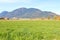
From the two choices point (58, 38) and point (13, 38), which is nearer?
point (13, 38)

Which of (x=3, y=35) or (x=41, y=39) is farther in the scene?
(x=3, y=35)

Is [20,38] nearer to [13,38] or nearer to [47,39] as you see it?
[13,38]

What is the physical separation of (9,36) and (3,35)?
3.28 ft

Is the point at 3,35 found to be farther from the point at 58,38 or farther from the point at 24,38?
the point at 58,38

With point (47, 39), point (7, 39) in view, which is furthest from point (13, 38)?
point (47, 39)

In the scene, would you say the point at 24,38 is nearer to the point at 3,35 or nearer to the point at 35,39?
the point at 35,39

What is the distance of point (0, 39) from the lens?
18.3m

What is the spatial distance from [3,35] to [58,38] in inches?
212

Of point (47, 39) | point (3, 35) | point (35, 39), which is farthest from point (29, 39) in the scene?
point (3, 35)

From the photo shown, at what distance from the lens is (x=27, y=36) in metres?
19.5

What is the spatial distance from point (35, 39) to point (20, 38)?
1.33m

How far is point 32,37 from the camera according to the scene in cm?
1909

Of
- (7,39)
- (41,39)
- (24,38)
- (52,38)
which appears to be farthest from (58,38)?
(7,39)

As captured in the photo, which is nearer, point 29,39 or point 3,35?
point 29,39
